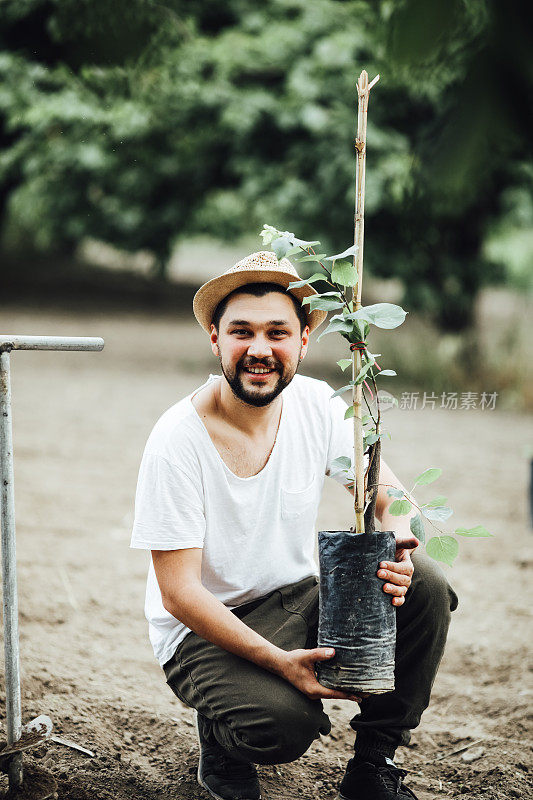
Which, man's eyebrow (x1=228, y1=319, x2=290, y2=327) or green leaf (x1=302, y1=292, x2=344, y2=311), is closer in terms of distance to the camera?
green leaf (x1=302, y1=292, x2=344, y2=311)

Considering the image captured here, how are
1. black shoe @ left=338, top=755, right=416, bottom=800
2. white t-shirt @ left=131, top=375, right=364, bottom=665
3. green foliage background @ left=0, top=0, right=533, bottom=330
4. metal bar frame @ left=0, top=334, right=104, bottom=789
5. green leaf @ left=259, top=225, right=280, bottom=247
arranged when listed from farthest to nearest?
green foliage background @ left=0, top=0, right=533, bottom=330 → black shoe @ left=338, top=755, right=416, bottom=800 → white t-shirt @ left=131, top=375, right=364, bottom=665 → metal bar frame @ left=0, top=334, right=104, bottom=789 → green leaf @ left=259, top=225, right=280, bottom=247

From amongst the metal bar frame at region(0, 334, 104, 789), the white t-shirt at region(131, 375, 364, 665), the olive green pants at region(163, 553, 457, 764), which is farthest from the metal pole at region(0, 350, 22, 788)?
the olive green pants at region(163, 553, 457, 764)

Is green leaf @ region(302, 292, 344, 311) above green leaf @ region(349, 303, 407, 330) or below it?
above

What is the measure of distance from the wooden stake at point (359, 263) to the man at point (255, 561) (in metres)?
0.15

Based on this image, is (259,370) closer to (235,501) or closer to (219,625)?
(235,501)

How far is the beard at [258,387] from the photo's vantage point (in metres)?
2.04

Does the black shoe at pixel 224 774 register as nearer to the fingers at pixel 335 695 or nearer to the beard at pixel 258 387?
the fingers at pixel 335 695

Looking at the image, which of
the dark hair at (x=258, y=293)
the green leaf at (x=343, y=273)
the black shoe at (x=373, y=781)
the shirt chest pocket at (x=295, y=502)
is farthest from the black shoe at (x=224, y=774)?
the green leaf at (x=343, y=273)

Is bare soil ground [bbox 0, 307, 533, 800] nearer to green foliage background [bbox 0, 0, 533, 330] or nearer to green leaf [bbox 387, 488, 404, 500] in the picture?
green leaf [bbox 387, 488, 404, 500]

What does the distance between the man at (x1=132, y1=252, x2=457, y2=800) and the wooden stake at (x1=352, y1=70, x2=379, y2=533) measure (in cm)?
15

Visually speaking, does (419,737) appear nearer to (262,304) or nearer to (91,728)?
(91,728)

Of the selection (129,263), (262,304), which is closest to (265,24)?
(262,304)

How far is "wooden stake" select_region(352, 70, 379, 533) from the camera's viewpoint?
1.71 metres

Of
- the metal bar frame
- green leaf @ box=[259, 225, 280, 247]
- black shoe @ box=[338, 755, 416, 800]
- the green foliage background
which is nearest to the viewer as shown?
green leaf @ box=[259, 225, 280, 247]
